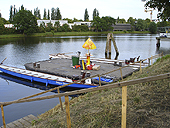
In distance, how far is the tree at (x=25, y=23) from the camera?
8625 cm

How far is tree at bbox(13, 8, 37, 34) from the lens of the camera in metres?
86.2

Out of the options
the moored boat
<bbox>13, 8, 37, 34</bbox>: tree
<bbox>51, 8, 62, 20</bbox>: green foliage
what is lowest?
the moored boat

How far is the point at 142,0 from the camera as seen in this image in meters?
11.4

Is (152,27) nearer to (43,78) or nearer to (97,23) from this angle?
(97,23)

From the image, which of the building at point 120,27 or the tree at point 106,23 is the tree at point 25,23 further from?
the building at point 120,27

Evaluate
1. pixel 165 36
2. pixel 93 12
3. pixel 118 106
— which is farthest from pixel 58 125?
pixel 93 12

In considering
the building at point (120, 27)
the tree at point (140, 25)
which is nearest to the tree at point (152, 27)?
the tree at point (140, 25)

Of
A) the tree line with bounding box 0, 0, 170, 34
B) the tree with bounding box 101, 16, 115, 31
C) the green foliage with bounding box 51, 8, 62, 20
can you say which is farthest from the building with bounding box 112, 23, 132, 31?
the green foliage with bounding box 51, 8, 62, 20

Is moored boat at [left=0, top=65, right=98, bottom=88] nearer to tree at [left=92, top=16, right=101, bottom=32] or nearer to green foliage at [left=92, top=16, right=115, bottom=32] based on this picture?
tree at [left=92, top=16, right=101, bottom=32]

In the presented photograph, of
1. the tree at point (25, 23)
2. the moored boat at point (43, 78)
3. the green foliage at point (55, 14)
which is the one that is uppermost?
the green foliage at point (55, 14)

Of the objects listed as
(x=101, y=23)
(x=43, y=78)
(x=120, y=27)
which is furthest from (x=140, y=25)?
Answer: (x=43, y=78)

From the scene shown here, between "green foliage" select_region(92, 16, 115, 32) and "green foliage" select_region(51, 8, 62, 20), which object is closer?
"green foliage" select_region(92, 16, 115, 32)

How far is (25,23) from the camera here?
86.6m

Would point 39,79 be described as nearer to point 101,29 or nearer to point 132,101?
point 132,101
